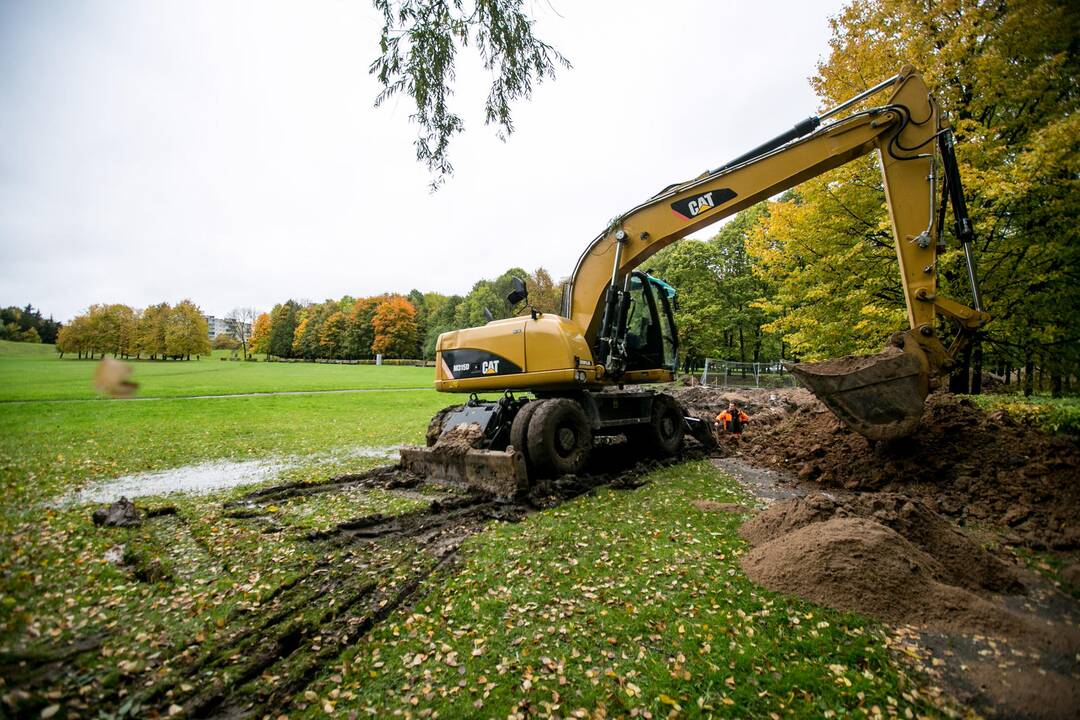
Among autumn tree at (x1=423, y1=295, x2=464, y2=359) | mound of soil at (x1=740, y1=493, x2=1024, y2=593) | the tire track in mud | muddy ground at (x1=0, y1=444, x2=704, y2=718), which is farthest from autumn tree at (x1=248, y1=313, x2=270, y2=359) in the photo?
autumn tree at (x1=423, y1=295, x2=464, y2=359)

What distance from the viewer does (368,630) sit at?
3.27 meters

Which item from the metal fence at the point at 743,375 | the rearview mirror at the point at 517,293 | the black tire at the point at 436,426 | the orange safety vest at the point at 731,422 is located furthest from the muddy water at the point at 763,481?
the metal fence at the point at 743,375

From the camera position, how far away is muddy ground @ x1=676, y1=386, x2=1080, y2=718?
2.87 metres

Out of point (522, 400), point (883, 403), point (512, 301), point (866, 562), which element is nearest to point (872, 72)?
point (883, 403)

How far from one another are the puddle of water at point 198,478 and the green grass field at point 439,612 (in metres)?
1.20

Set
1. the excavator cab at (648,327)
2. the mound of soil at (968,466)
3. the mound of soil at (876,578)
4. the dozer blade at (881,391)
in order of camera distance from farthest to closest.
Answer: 1. the excavator cab at (648,327)
2. the dozer blade at (881,391)
3. the mound of soil at (968,466)
4. the mound of soil at (876,578)

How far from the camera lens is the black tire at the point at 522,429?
6.79m

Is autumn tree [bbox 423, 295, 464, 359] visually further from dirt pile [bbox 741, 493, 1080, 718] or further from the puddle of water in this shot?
dirt pile [bbox 741, 493, 1080, 718]

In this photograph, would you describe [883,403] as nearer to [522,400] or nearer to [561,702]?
[522,400]

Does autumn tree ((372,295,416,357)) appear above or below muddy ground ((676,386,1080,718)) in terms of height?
above

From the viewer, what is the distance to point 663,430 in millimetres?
9344

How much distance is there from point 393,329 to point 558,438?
5387cm

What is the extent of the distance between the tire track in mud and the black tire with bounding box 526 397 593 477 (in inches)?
14.1

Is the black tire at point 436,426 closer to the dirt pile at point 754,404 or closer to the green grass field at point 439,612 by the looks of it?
the green grass field at point 439,612
